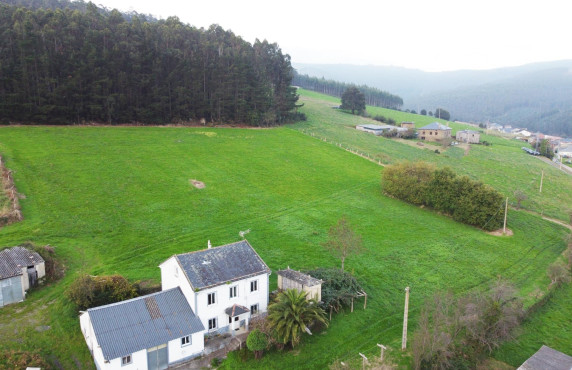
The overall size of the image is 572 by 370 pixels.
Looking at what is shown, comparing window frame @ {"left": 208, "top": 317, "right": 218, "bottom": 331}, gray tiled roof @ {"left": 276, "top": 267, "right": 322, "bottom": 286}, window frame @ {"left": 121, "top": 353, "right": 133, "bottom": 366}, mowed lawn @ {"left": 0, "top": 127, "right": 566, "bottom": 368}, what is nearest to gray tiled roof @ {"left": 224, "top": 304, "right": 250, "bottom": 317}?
window frame @ {"left": 208, "top": 317, "right": 218, "bottom": 331}

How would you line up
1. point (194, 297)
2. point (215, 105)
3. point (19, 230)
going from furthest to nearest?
point (215, 105) → point (19, 230) → point (194, 297)

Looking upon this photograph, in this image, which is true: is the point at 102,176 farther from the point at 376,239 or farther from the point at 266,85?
the point at 266,85

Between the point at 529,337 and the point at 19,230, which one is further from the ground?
the point at 19,230

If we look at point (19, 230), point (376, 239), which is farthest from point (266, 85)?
point (19, 230)

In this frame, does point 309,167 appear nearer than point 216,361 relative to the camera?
No

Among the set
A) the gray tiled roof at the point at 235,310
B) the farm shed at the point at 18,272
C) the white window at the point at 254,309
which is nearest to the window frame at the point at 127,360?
the gray tiled roof at the point at 235,310

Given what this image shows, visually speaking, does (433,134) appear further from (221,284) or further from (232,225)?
(221,284)
